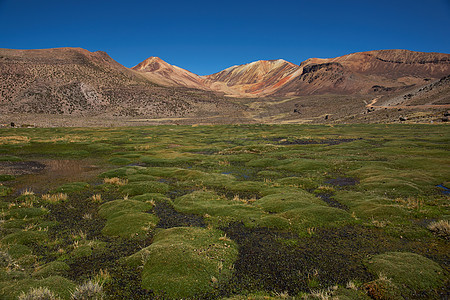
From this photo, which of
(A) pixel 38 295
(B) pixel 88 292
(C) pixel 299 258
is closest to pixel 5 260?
(A) pixel 38 295

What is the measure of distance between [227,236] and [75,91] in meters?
166

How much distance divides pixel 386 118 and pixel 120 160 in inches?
4672

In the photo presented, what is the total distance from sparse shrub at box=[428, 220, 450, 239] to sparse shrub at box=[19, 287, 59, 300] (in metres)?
18.7

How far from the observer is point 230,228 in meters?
16.0

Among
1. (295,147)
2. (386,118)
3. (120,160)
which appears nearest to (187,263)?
(120,160)

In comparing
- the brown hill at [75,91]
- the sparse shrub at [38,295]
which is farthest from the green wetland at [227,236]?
the brown hill at [75,91]

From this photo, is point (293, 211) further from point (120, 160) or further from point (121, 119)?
point (121, 119)

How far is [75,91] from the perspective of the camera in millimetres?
150125

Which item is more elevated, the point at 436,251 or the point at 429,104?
the point at 429,104

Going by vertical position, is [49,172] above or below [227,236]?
below

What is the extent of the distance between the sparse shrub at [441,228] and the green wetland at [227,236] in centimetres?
5

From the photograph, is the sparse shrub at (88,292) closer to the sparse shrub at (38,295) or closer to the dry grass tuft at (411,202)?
the sparse shrub at (38,295)

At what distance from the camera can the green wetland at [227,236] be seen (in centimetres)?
1028

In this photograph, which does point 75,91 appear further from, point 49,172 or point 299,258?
point 299,258
